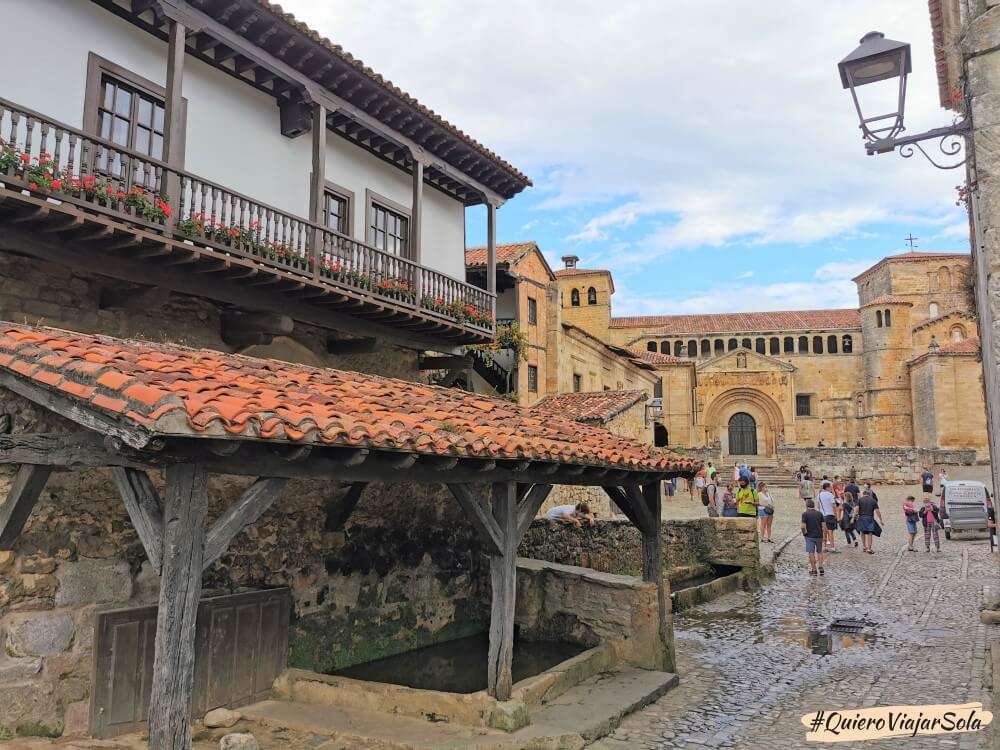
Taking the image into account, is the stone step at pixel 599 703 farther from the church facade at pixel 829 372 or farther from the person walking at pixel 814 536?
the church facade at pixel 829 372

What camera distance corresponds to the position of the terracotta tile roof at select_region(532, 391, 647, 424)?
1759cm

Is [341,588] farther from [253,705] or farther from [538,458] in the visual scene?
[538,458]

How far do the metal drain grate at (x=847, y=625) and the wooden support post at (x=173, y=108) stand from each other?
1009cm

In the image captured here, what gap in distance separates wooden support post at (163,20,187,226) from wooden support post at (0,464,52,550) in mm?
3214

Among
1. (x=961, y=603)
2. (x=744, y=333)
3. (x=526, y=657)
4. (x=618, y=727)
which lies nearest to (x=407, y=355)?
(x=526, y=657)

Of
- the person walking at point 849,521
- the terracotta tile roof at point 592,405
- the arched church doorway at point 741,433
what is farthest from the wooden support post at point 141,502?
the arched church doorway at point 741,433

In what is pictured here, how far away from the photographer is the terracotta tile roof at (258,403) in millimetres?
3963

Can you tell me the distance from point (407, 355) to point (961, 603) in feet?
31.8

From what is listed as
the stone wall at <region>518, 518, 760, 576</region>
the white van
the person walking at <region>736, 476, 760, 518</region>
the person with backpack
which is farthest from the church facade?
the stone wall at <region>518, 518, 760, 576</region>

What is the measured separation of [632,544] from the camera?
13406mm

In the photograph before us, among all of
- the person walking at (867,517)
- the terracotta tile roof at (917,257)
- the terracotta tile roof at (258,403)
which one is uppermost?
the terracotta tile roof at (917,257)

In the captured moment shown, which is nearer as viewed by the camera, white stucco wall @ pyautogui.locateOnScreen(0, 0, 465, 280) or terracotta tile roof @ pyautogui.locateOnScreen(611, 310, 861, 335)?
white stucco wall @ pyautogui.locateOnScreen(0, 0, 465, 280)

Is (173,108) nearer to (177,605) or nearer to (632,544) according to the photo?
(177,605)

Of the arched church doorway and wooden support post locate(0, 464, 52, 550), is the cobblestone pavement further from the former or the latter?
the arched church doorway
